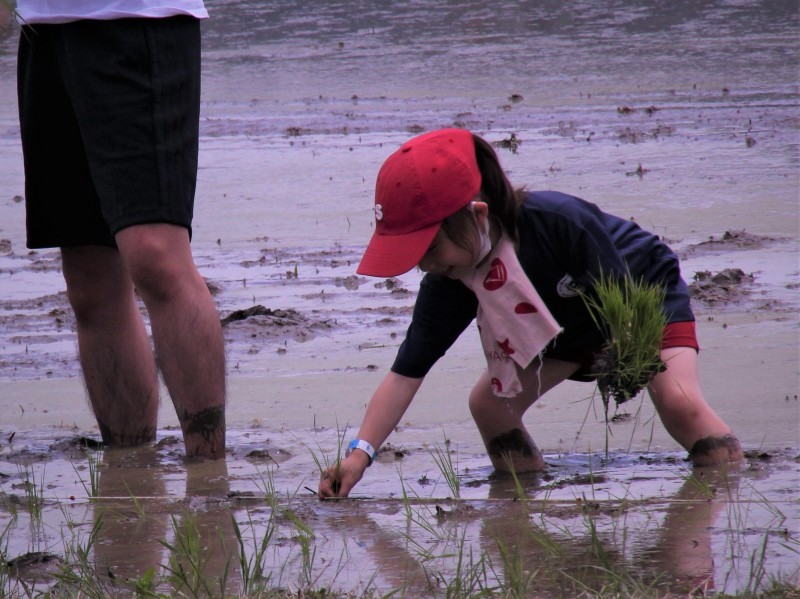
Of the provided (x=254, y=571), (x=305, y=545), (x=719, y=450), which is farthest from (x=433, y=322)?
(x=254, y=571)

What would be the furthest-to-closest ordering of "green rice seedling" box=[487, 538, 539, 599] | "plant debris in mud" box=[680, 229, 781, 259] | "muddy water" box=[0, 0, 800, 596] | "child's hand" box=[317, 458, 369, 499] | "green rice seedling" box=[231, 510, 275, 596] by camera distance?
"plant debris in mud" box=[680, 229, 781, 259], "child's hand" box=[317, 458, 369, 499], "muddy water" box=[0, 0, 800, 596], "green rice seedling" box=[231, 510, 275, 596], "green rice seedling" box=[487, 538, 539, 599]

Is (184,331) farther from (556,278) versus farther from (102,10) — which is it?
(556,278)

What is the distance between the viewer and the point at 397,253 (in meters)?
2.92

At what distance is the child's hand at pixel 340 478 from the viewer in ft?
9.82

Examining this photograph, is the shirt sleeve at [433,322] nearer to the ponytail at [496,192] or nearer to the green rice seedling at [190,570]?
the ponytail at [496,192]

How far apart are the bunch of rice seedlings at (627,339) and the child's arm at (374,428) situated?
533mm

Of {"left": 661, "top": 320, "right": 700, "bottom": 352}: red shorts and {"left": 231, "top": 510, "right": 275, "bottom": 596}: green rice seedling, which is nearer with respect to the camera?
{"left": 231, "top": 510, "right": 275, "bottom": 596}: green rice seedling

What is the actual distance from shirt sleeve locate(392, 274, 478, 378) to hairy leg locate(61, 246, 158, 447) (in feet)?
2.88

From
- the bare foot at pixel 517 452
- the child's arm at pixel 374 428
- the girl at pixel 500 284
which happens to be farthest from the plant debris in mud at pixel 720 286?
the child's arm at pixel 374 428

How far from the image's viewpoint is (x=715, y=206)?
661cm

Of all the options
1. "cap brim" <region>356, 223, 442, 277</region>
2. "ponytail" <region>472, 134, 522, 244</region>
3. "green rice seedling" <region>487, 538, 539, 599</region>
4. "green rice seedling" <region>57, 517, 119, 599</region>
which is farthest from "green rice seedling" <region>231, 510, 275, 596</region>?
"ponytail" <region>472, 134, 522, 244</region>

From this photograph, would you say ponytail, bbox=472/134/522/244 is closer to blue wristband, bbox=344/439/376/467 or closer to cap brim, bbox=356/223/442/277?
cap brim, bbox=356/223/442/277

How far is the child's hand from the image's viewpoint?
118 inches

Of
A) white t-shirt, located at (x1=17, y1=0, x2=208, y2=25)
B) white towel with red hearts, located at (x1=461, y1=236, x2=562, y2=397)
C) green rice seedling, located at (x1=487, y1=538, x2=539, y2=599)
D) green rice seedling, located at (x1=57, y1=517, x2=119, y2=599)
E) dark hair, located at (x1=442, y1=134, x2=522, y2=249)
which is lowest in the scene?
green rice seedling, located at (x1=57, y1=517, x2=119, y2=599)
